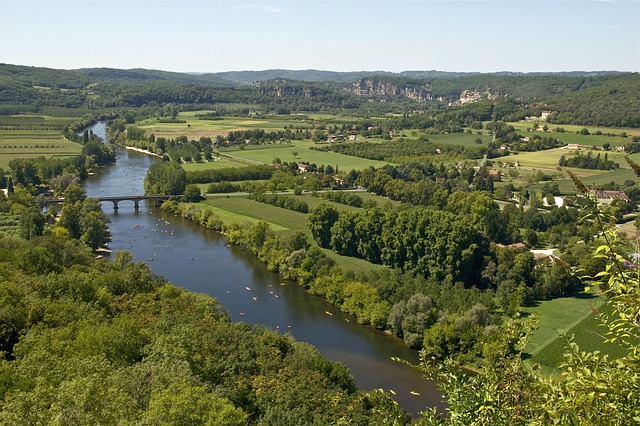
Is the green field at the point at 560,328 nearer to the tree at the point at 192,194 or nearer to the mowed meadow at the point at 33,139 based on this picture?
the tree at the point at 192,194

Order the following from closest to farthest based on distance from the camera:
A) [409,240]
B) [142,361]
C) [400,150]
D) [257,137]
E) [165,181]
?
[142,361]
[409,240]
[165,181]
[400,150]
[257,137]

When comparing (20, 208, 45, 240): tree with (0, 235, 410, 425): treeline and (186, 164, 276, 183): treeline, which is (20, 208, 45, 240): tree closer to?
(0, 235, 410, 425): treeline

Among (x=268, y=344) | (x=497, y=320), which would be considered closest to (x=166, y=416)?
(x=268, y=344)

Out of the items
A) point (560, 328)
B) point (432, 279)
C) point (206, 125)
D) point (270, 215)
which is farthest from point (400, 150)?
point (560, 328)

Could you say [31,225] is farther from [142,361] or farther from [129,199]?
[142,361]

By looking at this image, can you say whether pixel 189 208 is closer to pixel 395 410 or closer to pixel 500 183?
pixel 500 183

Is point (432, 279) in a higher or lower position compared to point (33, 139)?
lower

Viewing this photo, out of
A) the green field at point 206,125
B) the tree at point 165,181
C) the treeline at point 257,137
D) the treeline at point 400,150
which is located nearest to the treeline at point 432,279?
the tree at point 165,181
